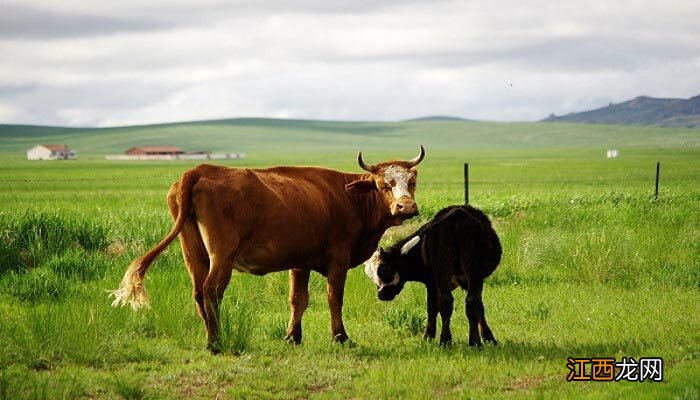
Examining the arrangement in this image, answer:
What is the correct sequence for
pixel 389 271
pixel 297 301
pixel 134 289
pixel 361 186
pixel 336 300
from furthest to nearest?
1. pixel 389 271
2. pixel 361 186
3. pixel 297 301
4. pixel 336 300
5. pixel 134 289

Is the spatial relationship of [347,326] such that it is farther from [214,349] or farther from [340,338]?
[214,349]

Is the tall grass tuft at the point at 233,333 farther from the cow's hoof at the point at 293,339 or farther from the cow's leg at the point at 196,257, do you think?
the cow's hoof at the point at 293,339

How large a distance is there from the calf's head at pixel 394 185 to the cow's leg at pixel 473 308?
113 centimetres

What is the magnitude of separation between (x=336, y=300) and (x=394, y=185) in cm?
158

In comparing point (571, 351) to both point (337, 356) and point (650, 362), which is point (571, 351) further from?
point (337, 356)

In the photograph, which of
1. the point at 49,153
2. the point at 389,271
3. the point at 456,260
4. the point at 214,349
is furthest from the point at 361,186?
the point at 49,153

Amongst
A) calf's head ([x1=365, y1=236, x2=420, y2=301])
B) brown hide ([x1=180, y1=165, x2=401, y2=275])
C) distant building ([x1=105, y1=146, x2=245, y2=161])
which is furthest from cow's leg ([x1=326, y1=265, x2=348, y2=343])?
distant building ([x1=105, y1=146, x2=245, y2=161])

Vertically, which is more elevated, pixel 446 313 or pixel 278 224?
pixel 278 224

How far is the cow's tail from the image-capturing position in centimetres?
1089

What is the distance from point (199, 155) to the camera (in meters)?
162

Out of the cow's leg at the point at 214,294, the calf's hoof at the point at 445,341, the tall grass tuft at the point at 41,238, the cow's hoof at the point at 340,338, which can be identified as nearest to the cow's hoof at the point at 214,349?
the cow's leg at the point at 214,294

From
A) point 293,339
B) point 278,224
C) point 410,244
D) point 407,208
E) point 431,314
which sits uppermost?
point 407,208

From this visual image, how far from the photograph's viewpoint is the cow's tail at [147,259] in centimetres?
1089

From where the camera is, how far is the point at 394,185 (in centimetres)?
1205
